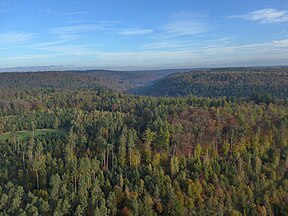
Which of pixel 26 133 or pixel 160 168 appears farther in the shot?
pixel 26 133

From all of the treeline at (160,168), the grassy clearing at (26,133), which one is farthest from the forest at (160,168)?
the grassy clearing at (26,133)

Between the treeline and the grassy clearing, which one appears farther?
the grassy clearing

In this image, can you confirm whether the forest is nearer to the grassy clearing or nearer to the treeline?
the treeline

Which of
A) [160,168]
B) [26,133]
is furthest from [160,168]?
[26,133]

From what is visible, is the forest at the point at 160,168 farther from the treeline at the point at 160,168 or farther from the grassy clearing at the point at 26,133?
the grassy clearing at the point at 26,133

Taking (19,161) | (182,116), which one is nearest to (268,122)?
(182,116)

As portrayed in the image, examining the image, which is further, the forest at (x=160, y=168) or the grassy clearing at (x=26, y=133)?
the grassy clearing at (x=26, y=133)

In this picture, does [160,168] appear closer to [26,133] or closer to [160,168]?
[160,168]

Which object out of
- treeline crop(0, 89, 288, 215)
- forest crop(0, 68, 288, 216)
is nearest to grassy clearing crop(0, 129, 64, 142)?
forest crop(0, 68, 288, 216)

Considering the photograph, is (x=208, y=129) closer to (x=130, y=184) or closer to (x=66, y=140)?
(x=130, y=184)
